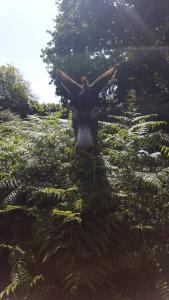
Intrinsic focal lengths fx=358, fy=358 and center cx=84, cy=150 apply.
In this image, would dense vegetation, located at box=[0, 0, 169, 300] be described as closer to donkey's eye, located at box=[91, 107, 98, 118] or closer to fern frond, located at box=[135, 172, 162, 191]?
fern frond, located at box=[135, 172, 162, 191]

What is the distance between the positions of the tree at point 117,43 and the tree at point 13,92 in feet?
6.22

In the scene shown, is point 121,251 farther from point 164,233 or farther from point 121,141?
point 121,141

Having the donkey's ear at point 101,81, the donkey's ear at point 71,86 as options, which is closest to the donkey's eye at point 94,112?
the donkey's ear at point 101,81

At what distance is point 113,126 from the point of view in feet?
18.1

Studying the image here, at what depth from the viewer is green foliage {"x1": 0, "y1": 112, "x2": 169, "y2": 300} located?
3.08 metres

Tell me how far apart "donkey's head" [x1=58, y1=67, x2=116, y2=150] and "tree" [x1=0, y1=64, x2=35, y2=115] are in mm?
6581

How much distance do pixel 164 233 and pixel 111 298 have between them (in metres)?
0.92

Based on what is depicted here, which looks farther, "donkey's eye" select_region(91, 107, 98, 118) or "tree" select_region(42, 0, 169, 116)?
"tree" select_region(42, 0, 169, 116)

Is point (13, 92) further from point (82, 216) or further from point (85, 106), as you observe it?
point (82, 216)

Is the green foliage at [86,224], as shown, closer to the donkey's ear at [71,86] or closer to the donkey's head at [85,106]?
the donkey's head at [85,106]

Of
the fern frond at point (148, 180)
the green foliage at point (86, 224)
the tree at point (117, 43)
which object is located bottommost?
the green foliage at point (86, 224)

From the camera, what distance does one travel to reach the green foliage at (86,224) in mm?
3076

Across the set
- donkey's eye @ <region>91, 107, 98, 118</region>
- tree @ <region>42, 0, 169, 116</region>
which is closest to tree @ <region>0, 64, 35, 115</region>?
tree @ <region>42, 0, 169, 116</region>

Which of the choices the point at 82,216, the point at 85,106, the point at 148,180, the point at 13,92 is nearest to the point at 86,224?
the point at 82,216
